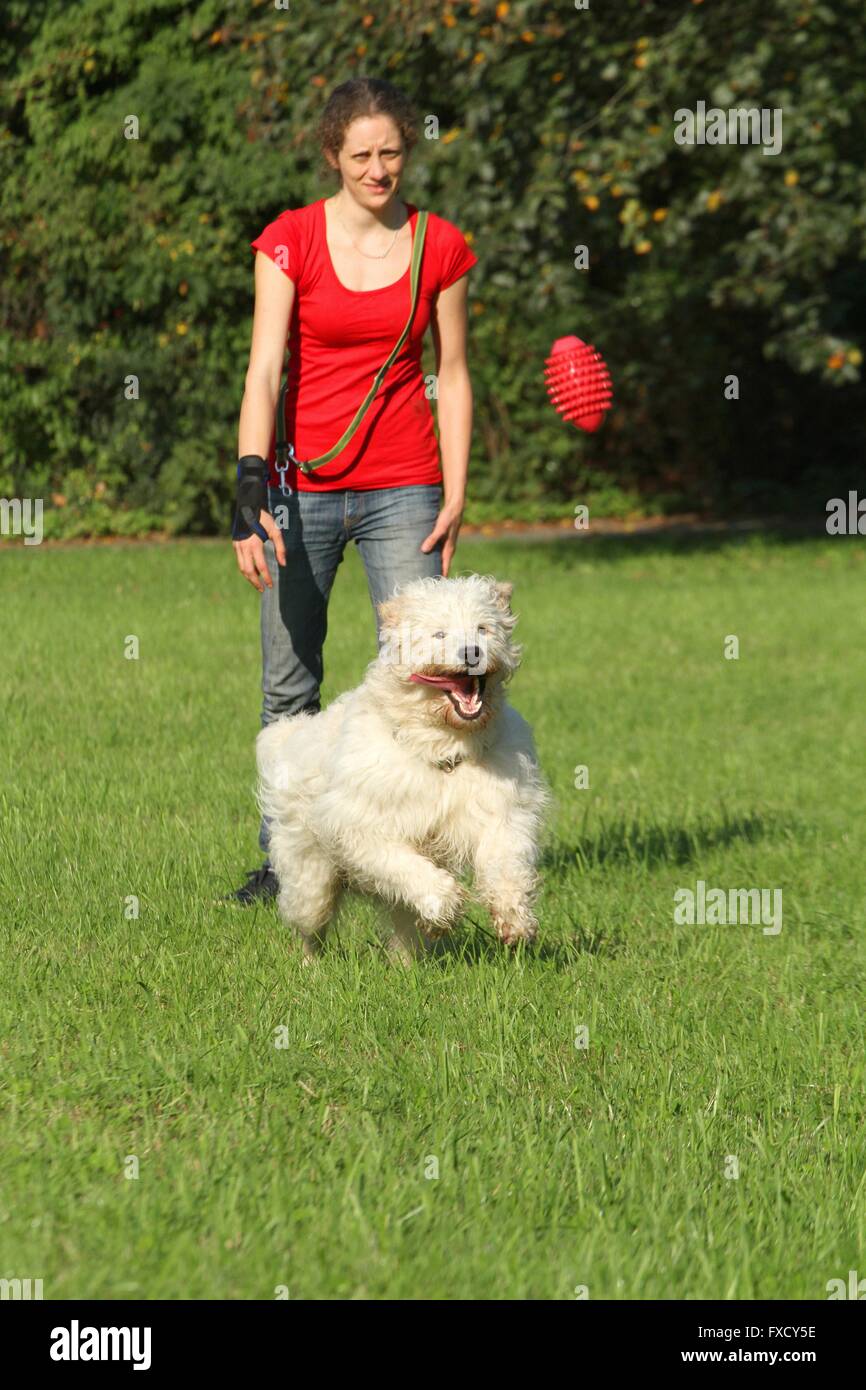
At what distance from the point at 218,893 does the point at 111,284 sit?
17.0 meters

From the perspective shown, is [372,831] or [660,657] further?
[660,657]

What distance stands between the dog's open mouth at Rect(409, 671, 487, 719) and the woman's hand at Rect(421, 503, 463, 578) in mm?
954

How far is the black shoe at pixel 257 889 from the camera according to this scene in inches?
266

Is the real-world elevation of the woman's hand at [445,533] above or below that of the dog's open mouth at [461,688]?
above

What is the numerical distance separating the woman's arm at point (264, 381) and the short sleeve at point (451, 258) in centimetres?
53

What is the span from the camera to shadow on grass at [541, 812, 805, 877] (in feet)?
26.5

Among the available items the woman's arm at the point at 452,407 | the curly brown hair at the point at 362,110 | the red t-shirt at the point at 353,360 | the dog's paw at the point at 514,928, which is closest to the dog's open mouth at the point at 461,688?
the dog's paw at the point at 514,928

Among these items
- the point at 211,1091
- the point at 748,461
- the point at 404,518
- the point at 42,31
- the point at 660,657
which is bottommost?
the point at 211,1091

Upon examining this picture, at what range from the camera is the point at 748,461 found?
27453 mm

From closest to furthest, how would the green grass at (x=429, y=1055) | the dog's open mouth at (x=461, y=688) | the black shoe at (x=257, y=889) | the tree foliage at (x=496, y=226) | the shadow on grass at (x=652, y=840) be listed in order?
1. the green grass at (x=429, y=1055)
2. the dog's open mouth at (x=461, y=688)
3. the black shoe at (x=257, y=889)
4. the shadow on grass at (x=652, y=840)
5. the tree foliage at (x=496, y=226)

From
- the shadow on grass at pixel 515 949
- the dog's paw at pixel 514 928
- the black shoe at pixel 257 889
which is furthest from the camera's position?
the black shoe at pixel 257 889

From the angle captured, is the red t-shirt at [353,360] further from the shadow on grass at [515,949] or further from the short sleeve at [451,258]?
the shadow on grass at [515,949]
